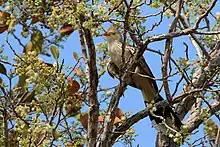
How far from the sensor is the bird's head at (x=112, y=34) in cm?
315

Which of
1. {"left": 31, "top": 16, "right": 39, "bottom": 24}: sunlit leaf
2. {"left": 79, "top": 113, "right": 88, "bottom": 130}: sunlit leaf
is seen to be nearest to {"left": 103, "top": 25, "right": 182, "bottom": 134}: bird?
{"left": 79, "top": 113, "right": 88, "bottom": 130}: sunlit leaf

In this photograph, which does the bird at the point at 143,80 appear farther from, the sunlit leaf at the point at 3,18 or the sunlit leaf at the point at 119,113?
the sunlit leaf at the point at 3,18

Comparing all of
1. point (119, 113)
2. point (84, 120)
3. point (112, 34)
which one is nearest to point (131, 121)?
point (119, 113)

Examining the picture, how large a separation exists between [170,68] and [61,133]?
619 mm

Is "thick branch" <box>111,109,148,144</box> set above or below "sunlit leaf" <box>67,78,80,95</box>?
below

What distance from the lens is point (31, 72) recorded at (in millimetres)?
2531

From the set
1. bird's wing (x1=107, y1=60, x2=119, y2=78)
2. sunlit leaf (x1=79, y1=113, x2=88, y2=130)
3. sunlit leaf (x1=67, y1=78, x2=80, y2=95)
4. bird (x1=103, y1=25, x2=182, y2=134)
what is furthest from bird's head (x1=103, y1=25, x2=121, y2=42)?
sunlit leaf (x1=79, y1=113, x2=88, y2=130)

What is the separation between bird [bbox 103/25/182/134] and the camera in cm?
302

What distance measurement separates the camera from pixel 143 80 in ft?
11.7

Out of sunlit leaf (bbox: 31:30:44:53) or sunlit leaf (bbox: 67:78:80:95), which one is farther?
sunlit leaf (bbox: 31:30:44:53)

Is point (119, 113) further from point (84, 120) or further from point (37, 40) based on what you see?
point (37, 40)

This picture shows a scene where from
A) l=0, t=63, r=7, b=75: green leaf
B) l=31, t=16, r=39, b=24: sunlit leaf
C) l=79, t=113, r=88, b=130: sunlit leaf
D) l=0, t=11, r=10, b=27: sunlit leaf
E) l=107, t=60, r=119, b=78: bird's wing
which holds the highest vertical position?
l=0, t=11, r=10, b=27: sunlit leaf

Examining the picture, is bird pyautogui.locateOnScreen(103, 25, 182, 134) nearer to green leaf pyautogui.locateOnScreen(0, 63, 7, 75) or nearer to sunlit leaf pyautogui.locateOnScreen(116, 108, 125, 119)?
sunlit leaf pyautogui.locateOnScreen(116, 108, 125, 119)

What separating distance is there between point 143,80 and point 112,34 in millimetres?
440
